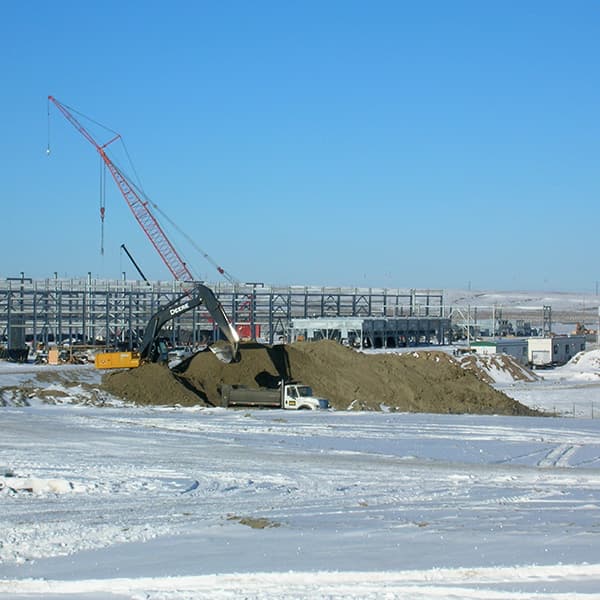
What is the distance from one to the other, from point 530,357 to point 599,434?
4319 cm

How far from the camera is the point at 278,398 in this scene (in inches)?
1105

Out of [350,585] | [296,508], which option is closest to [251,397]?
[296,508]

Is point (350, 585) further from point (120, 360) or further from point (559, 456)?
point (120, 360)

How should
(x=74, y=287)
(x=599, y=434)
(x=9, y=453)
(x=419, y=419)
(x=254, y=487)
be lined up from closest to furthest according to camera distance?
(x=254, y=487) → (x=9, y=453) → (x=599, y=434) → (x=419, y=419) → (x=74, y=287)

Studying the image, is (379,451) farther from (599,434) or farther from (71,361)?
(71,361)

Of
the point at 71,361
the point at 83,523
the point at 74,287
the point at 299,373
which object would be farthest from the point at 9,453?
the point at 74,287

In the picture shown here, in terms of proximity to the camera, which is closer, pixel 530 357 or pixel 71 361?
pixel 71 361

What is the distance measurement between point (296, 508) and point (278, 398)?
52.8 feet

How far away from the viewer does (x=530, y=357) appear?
64.1m

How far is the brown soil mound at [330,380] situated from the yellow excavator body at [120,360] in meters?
1.34

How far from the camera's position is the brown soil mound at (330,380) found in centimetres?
3069

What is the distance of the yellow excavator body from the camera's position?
1299 inches

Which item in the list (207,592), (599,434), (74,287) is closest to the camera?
(207,592)

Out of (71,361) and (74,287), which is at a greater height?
(74,287)
